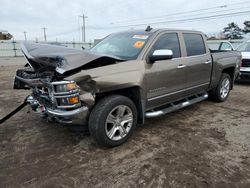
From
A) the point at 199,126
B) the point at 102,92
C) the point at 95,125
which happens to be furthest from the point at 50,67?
the point at 199,126

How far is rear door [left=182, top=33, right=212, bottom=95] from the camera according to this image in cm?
481

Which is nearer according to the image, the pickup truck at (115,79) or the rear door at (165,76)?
the pickup truck at (115,79)

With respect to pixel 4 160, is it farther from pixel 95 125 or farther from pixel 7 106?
pixel 7 106

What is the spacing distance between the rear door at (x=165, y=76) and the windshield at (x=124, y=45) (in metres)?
0.25

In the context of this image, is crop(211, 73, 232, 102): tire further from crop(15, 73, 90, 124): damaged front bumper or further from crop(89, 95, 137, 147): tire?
crop(15, 73, 90, 124): damaged front bumper

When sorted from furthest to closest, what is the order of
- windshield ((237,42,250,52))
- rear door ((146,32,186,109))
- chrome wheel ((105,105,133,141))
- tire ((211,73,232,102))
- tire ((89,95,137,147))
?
windshield ((237,42,250,52)) < tire ((211,73,232,102)) < rear door ((146,32,186,109)) < chrome wheel ((105,105,133,141)) < tire ((89,95,137,147))

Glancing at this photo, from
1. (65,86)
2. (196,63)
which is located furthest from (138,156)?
(196,63)

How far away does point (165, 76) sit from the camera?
420 centimetres

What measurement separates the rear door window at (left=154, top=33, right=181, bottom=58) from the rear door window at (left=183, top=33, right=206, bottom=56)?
1.05 feet

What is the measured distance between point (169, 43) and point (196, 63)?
88 centimetres

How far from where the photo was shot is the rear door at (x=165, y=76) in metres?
3.99

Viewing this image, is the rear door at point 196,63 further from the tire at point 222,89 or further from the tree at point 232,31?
the tree at point 232,31

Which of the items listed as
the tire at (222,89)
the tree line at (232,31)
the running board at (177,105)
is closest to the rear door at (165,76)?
the running board at (177,105)

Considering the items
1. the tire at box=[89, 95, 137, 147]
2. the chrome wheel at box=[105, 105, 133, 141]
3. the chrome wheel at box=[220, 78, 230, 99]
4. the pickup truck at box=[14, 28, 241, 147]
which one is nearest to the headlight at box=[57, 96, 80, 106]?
the pickup truck at box=[14, 28, 241, 147]
